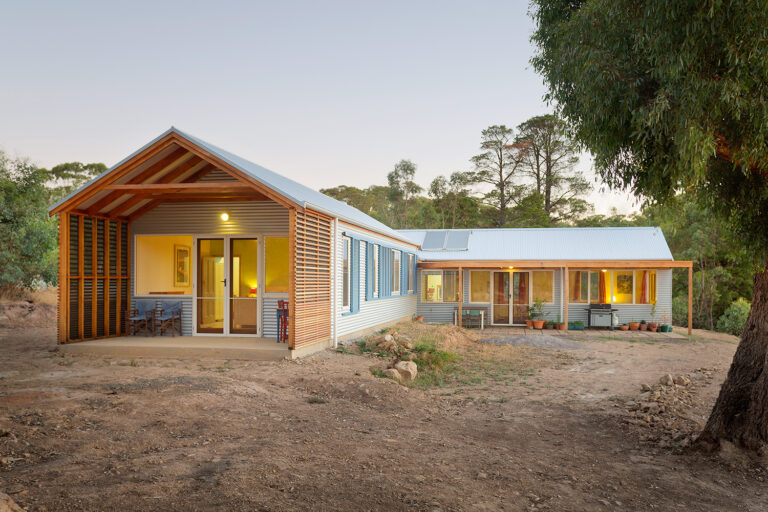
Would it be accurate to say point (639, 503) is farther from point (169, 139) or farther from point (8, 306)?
point (8, 306)

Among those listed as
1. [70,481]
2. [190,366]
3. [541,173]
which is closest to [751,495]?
[70,481]

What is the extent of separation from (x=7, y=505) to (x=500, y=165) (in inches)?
1374

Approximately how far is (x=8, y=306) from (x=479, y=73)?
682 inches

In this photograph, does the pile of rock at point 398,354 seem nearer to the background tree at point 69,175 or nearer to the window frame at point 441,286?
the window frame at point 441,286

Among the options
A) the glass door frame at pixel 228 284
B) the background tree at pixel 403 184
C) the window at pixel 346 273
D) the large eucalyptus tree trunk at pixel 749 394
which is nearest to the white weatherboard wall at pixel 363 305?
the window at pixel 346 273

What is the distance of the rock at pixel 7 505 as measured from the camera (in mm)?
2755

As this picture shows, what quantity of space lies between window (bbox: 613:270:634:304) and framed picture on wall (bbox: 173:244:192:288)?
1458cm

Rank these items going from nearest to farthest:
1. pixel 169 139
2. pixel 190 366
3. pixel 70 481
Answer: pixel 70 481, pixel 190 366, pixel 169 139

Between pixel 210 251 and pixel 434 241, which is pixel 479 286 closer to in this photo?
pixel 434 241

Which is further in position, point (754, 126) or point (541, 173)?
point (541, 173)

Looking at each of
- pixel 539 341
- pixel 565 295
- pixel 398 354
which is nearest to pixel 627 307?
pixel 565 295

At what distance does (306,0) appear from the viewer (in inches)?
612

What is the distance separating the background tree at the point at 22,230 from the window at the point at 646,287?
2034cm

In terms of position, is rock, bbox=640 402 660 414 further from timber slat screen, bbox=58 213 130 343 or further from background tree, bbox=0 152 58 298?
background tree, bbox=0 152 58 298
